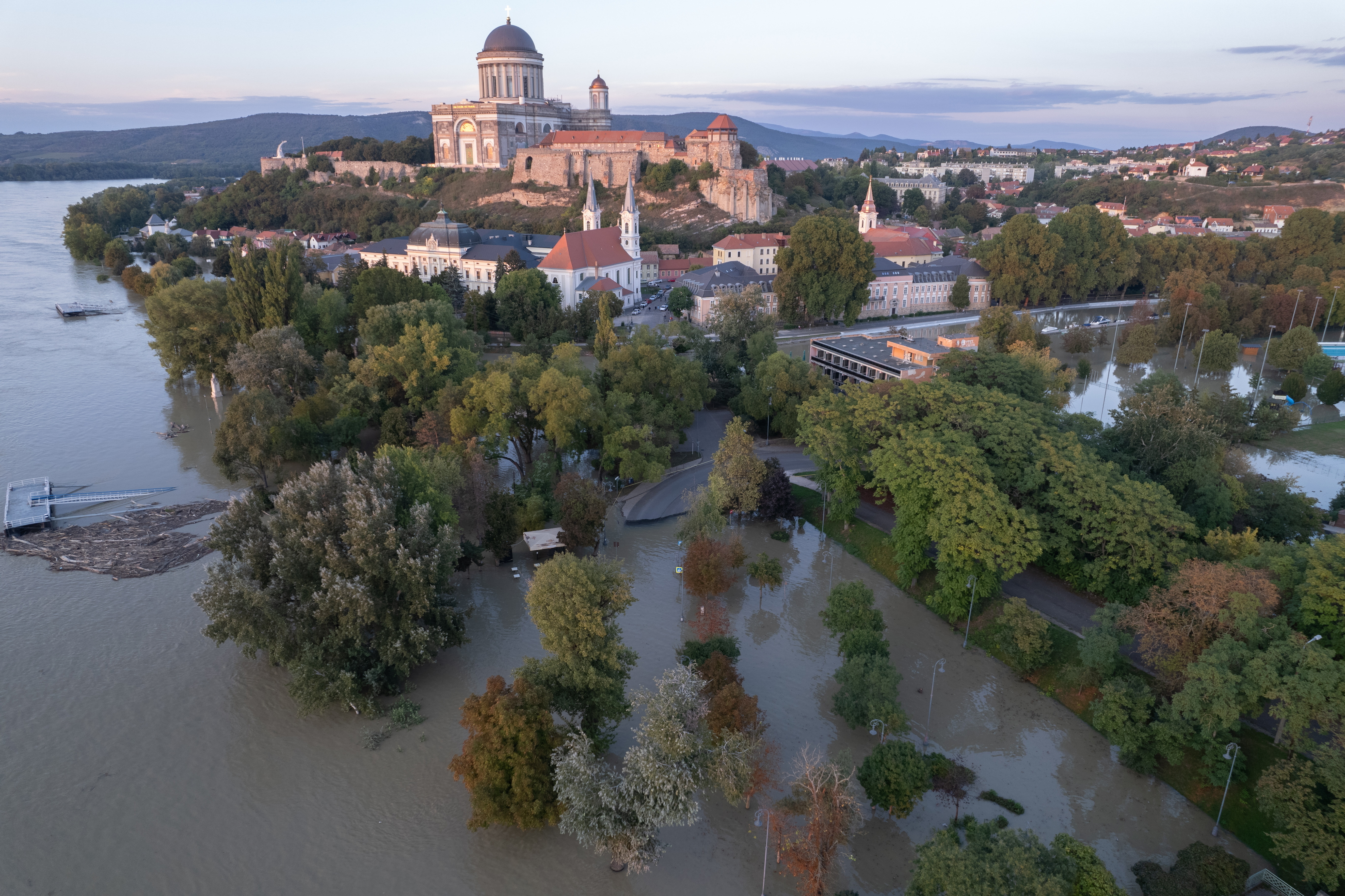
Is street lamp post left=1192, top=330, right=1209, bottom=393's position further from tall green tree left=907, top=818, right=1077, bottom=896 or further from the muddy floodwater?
tall green tree left=907, top=818, right=1077, bottom=896

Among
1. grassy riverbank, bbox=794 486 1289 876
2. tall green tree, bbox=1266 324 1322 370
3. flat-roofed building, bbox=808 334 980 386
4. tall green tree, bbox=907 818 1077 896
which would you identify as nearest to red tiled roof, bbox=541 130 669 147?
flat-roofed building, bbox=808 334 980 386

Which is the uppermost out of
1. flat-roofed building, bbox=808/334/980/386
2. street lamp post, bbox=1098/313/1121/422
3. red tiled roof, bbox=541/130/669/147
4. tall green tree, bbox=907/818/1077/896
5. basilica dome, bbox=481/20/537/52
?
basilica dome, bbox=481/20/537/52

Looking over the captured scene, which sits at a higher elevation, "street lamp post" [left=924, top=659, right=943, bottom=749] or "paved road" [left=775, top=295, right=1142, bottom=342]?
"paved road" [left=775, top=295, right=1142, bottom=342]

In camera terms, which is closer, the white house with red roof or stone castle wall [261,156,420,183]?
the white house with red roof

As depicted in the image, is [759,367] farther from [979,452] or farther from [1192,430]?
[1192,430]

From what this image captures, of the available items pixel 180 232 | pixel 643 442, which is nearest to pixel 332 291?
pixel 643 442

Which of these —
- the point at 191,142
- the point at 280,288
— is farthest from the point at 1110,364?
the point at 191,142

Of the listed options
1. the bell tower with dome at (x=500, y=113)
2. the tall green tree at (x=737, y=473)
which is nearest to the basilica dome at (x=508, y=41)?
the bell tower with dome at (x=500, y=113)
